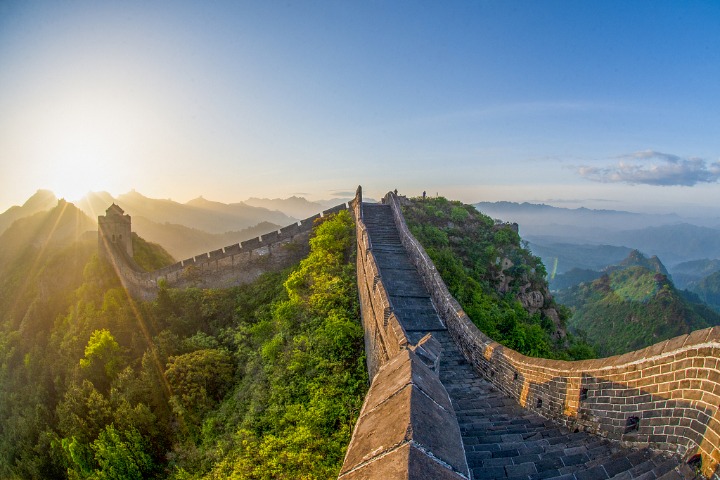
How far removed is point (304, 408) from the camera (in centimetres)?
812

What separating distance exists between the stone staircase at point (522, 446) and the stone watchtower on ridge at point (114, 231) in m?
A: 25.4

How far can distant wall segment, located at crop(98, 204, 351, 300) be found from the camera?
21.5 meters

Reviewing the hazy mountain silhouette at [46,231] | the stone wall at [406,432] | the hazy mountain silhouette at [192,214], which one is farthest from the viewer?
the hazy mountain silhouette at [192,214]

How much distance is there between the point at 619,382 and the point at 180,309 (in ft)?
64.7

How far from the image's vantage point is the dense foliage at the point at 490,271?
39.7ft

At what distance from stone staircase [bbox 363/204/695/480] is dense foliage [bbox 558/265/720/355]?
32275 millimetres

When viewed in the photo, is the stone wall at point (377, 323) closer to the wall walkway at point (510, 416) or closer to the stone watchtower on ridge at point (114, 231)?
the wall walkway at point (510, 416)

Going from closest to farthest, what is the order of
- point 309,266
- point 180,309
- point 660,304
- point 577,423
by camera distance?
1. point 577,423
2. point 309,266
3. point 180,309
4. point 660,304

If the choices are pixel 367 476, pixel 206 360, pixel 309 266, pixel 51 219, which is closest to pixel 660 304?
pixel 309 266

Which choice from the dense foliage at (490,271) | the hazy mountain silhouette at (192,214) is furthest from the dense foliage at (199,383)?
the hazy mountain silhouette at (192,214)

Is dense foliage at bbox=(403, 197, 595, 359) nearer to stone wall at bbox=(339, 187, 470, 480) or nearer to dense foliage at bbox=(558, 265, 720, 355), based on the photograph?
stone wall at bbox=(339, 187, 470, 480)

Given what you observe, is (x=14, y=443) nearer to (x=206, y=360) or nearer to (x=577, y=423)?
(x=206, y=360)

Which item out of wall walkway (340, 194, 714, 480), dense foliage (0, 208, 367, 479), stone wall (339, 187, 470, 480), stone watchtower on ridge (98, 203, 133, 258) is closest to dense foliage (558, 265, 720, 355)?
dense foliage (0, 208, 367, 479)

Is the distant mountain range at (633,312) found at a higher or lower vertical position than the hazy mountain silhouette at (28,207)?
lower
